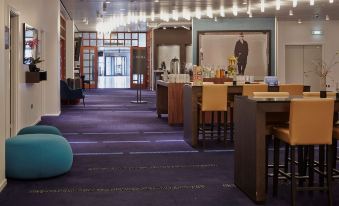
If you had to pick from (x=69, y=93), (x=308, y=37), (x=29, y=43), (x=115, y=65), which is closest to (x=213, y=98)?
(x=29, y=43)

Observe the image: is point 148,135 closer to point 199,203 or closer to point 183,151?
point 183,151

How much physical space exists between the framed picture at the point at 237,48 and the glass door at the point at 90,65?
11579 mm

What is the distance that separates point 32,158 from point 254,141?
2.40 m

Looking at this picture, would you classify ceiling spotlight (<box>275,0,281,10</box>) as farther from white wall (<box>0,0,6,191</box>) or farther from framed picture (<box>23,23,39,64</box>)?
white wall (<box>0,0,6,191</box>)

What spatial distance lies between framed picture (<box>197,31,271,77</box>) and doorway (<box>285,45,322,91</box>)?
67.7 inches

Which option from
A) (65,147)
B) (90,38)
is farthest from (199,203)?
(90,38)

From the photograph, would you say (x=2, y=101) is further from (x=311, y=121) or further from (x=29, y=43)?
(x=29, y=43)

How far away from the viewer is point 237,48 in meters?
19.3

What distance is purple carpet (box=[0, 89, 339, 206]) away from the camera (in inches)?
188

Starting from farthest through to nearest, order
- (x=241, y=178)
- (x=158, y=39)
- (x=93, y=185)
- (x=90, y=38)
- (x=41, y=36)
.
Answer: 1. (x=90, y=38)
2. (x=158, y=39)
3. (x=41, y=36)
4. (x=93, y=185)
5. (x=241, y=178)

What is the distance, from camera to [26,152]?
550cm

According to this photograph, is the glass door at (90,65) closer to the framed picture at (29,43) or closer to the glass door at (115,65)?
the glass door at (115,65)

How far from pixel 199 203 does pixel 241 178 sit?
1.93ft

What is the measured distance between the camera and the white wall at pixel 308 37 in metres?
20.2
